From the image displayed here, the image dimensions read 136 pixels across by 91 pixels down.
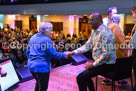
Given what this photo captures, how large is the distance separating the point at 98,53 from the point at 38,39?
3.20 ft

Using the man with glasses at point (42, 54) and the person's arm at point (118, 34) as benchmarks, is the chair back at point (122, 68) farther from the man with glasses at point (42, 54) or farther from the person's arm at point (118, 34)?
the man with glasses at point (42, 54)

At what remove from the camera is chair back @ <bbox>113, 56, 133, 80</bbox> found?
9.47 feet

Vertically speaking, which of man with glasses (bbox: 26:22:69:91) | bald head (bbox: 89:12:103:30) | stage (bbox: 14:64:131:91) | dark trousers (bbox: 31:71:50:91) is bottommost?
stage (bbox: 14:64:131:91)

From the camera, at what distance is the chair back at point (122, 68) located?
9.47ft

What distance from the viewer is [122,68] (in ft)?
9.77

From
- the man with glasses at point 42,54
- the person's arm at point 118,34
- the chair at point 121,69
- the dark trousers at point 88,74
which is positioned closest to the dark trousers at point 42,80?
the man with glasses at point 42,54

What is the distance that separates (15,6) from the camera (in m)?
18.9

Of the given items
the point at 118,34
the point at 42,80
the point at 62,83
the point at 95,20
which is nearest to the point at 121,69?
the point at 118,34

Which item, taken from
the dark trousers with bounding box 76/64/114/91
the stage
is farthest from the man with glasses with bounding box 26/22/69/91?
the stage

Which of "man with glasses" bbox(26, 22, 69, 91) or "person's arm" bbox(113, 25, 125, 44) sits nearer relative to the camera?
"man with glasses" bbox(26, 22, 69, 91)

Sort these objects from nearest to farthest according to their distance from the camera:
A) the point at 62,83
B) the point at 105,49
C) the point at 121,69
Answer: the point at 105,49 → the point at 121,69 → the point at 62,83

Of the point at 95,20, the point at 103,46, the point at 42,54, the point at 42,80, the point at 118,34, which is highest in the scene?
the point at 95,20

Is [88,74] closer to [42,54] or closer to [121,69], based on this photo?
[121,69]

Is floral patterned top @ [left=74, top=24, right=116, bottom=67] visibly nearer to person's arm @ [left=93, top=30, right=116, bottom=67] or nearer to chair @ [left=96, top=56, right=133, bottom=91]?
person's arm @ [left=93, top=30, right=116, bottom=67]
